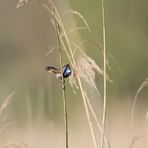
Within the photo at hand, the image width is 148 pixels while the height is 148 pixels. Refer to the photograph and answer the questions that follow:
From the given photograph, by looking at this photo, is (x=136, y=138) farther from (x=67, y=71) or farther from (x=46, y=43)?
(x=46, y=43)

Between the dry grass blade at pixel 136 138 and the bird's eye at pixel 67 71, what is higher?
the bird's eye at pixel 67 71

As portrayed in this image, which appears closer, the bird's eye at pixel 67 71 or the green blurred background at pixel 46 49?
the bird's eye at pixel 67 71

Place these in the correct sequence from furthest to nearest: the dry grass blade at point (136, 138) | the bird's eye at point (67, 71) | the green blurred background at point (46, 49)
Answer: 1. the green blurred background at point (46, 49)
2. the dry grass blade at point (136, 138)
3. the bird's eye at point (67, 71)

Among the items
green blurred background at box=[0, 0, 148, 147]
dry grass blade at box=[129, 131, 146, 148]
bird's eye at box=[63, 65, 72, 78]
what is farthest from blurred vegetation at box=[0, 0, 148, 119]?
bird's eye at box=[63, 65, 72, 78]

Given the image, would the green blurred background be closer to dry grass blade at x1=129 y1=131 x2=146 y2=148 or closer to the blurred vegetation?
the blurred vegetation

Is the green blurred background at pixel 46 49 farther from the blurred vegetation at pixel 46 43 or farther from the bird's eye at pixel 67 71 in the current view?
the bird's eye at pixel 67 71

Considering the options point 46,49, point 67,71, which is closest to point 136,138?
point 67,71

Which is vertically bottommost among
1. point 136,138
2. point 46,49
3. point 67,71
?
point 136,138

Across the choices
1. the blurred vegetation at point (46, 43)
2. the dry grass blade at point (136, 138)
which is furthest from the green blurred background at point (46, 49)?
the dry grass blade at point (136, 138)
